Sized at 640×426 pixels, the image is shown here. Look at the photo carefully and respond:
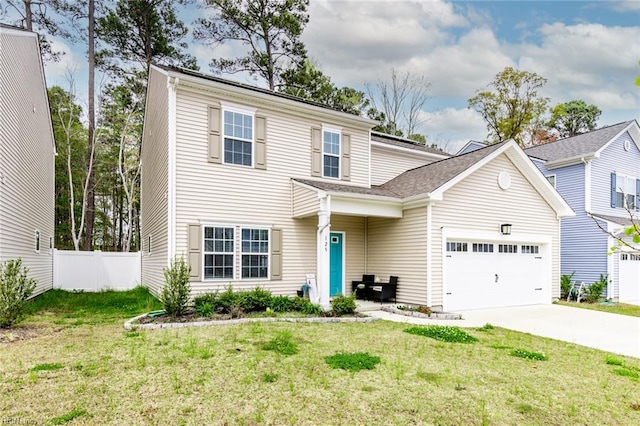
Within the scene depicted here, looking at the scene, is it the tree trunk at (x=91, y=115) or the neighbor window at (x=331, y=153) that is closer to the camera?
the neighbor window at (x=331, y=153)

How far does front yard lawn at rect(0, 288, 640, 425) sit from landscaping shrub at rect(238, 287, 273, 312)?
1.95 metres

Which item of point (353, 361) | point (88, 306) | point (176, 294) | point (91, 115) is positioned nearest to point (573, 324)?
point (353, 361)

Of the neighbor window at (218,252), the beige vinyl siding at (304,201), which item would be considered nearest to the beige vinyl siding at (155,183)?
the neighbor window at (218,252)

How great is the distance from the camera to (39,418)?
3.63m

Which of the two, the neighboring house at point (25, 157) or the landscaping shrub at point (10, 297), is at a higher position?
the neighboring house at point (25, 157)

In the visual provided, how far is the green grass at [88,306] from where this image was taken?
28.9ft

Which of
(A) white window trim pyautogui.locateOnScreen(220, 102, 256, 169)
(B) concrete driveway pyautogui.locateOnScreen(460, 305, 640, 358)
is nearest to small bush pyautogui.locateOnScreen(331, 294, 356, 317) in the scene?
(B) concrete driveway pyautogui.locateOnScreen(460, 305, 640, 358)

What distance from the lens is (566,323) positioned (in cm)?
957

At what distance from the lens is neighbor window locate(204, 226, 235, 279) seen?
10156 mm

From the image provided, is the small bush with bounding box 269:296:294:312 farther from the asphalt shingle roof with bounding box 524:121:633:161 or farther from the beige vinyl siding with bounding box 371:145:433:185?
the asphalt shingle roof with bounding box 524:121:633:161

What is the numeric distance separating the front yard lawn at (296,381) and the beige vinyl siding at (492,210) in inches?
179

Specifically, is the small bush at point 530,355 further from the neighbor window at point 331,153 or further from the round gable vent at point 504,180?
the neighbor window at point 331,153

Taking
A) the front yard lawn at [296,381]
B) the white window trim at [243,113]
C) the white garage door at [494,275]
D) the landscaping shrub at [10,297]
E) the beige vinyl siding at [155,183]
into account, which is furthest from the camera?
the white garage door at [494,275]

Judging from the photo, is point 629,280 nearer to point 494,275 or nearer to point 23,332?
point 494,275
